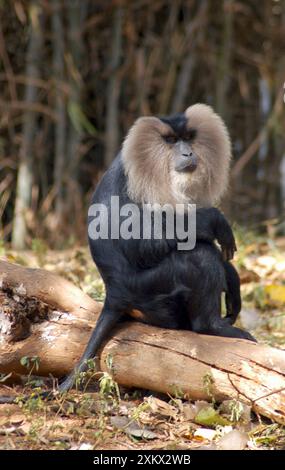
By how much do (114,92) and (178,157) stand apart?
14.6 feet

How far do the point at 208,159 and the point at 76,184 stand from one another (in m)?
4.07

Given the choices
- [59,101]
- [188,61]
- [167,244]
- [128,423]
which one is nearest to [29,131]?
[59,101]

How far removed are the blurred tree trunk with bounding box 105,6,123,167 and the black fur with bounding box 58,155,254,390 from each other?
4.40 m

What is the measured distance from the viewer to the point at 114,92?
820 centimetres

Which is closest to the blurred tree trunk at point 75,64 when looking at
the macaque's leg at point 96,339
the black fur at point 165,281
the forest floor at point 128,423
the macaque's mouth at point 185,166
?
the macaque's mouth at point 185,166

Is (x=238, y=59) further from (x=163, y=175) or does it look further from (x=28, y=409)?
(x=28, y=409)

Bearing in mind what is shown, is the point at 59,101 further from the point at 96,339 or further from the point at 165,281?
the point at 96,339

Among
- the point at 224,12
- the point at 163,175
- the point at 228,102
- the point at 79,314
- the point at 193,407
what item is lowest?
the point at 193,407

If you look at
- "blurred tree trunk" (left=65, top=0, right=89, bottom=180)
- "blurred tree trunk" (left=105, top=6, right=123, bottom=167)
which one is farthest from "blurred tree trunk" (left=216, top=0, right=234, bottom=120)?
"blurred tree trunk" (left=65, top=0, right=89, bottom=180)

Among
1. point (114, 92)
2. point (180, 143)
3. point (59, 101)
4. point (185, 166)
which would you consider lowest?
point (185, 166)

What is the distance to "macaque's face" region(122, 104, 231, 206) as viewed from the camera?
383 cm

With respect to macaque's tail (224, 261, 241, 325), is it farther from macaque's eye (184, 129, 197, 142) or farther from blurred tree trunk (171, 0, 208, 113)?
blurred tree trunk (171, 0, 208, 113)

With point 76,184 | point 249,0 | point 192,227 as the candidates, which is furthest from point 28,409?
point 249,0

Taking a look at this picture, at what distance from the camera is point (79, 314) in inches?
149
